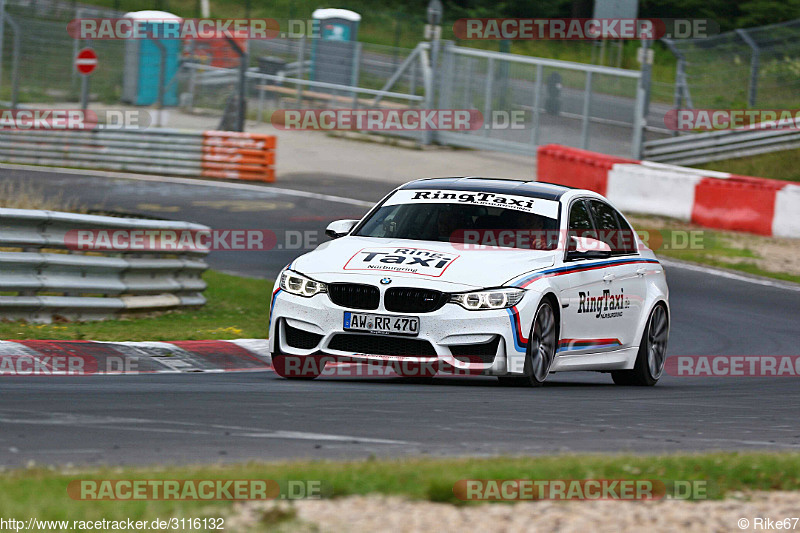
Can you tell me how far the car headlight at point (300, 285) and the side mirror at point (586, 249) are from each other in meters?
1.91

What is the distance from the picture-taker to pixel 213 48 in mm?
38344

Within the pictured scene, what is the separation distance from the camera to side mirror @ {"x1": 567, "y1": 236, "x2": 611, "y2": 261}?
1009 centimetres

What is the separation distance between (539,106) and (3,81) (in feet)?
57.4

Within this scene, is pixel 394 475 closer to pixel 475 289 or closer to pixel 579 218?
pixel 475 289

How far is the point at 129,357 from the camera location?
10.4 m

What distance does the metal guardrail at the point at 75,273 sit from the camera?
11.6 meters

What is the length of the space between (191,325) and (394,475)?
24.1ft

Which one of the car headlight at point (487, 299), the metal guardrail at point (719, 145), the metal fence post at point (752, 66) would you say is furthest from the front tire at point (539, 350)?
the metal fence post at point (752, 66)

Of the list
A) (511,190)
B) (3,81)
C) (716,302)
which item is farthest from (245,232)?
(3,81)

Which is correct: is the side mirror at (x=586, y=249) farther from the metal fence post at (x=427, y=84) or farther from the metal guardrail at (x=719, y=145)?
the metal fence post at (x=427, y=84)

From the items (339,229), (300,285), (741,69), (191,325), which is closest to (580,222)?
(339,229)

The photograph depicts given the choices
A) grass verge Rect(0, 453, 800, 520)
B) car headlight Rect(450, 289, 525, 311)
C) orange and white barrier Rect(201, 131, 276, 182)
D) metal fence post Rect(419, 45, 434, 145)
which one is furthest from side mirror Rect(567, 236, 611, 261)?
metal fence post Rect(419, 45, 434, 145)

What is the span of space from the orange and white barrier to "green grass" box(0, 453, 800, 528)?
2191cm

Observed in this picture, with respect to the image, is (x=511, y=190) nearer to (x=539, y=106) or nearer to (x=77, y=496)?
(x=77, y=496)
